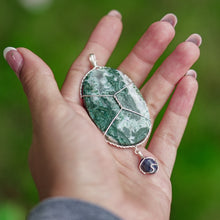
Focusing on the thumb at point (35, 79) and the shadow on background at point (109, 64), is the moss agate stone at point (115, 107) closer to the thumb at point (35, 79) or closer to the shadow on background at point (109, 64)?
the thumb at point (35, 79)

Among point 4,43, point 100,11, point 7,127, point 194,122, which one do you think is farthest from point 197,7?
point 7,127

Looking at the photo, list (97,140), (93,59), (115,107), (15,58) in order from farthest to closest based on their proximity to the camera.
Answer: (93,59)
(115,107)
(15,58)
(97,140)

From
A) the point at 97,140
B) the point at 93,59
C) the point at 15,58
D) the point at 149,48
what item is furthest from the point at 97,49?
the point at 97,140

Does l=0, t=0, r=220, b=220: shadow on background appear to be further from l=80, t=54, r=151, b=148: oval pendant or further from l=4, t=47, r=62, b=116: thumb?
l=4, t=47, r=62, b=116: thumb

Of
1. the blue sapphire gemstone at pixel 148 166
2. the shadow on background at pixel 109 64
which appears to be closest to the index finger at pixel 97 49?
the blue sapphire gemstone at pixel 148 166

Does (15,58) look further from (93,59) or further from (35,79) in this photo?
(93,59)

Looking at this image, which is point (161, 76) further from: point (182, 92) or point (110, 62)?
point (110, 62)

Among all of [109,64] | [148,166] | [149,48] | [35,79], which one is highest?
[149,48]
